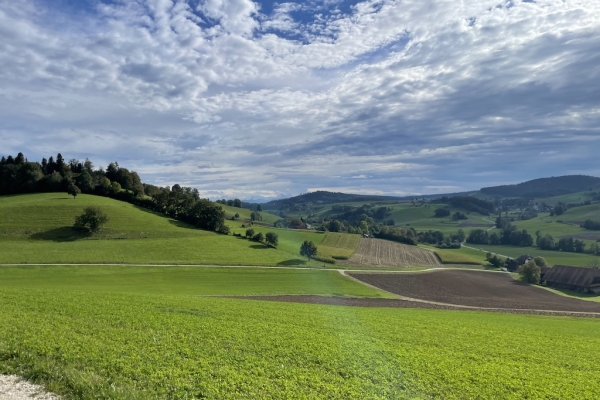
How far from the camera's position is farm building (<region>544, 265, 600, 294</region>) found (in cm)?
8131

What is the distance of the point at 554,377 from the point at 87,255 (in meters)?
70.8

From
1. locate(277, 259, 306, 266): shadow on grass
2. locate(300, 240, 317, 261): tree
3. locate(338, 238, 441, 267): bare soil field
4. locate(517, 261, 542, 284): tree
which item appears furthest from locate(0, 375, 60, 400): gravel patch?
locate(517, 261, 542, 284): tree

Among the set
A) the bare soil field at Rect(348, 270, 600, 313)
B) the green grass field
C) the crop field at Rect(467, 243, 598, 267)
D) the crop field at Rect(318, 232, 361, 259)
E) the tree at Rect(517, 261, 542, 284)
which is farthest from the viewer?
the crop field at Rect(467, 243, 598, 267)

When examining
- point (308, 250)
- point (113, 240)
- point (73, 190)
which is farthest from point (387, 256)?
point (73, 190)

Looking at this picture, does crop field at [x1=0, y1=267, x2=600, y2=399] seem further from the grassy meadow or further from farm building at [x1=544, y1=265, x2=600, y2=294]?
farm building at [x1=544, y1=265, x2=600, y2=294]

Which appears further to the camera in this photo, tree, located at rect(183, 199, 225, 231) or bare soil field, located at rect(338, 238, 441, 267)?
tree, located at rect(183, 199, 225, 231)

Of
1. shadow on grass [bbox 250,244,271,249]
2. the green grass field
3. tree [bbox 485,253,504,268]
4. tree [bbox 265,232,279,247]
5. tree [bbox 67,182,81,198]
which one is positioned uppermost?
tree [bbox 67,182,81,198]

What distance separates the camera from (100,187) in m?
123

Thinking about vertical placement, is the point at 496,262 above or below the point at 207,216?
below

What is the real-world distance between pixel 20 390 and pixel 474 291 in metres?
70.5

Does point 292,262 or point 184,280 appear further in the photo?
point 292,262

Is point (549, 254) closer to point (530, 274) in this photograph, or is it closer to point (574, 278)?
point (574, 278)

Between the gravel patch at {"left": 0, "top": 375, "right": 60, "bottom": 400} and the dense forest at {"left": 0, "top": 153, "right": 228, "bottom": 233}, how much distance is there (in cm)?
9263

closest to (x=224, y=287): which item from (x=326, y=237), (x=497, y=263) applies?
(x=326, y=237)
